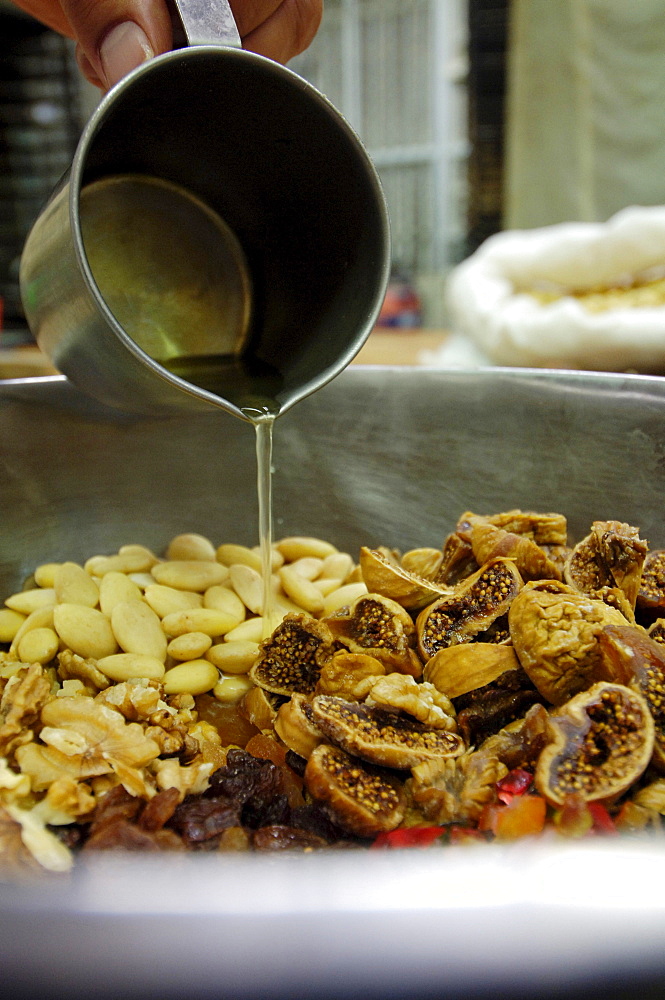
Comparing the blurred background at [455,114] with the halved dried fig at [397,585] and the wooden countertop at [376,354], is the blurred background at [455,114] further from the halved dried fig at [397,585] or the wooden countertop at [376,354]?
the halved dried fig at [397,585]

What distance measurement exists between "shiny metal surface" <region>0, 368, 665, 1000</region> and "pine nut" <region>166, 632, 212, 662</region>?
28 centimetres

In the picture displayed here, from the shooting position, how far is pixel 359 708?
2.18 ft

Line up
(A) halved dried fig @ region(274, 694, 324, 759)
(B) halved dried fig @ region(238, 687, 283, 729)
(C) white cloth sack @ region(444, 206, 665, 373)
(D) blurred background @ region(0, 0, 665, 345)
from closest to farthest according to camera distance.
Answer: (A) halved dried fig @ region(274, 694, 324, 759) → (B) halved dried fig @ region(238, 687, 283, 729) → (C) white cloth sack @ region(444, 206, 665, 373) → (D) blurred background @ region(0, 0, 665, 345)

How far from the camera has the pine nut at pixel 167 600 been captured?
924 mm

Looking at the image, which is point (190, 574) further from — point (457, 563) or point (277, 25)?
point (277, 25)

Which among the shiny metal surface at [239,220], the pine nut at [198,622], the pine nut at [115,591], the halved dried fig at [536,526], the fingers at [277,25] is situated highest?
the fingers at [277,25]

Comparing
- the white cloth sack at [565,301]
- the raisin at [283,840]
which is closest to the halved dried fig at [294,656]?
the raisin at [283,840]

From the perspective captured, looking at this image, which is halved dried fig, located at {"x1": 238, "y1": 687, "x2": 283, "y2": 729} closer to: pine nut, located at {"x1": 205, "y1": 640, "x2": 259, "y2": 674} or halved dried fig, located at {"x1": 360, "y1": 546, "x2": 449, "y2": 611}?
pine nut, located at {"x1": 205, "y1": 640, "x2": 259, "y2": 674}

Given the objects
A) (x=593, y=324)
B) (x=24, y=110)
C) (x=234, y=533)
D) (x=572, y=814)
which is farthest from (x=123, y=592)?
(x=24, y=110)

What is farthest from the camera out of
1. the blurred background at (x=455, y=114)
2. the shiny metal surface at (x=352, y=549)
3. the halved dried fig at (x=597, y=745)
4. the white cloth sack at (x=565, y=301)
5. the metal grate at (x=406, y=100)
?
the metal grate at (x=406, y=100)

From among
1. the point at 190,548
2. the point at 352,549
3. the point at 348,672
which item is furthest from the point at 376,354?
the point at 348,672

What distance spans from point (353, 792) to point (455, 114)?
4.51 m

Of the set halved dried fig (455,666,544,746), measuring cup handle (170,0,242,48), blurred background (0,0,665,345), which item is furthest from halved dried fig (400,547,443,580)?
blurred background (0,0,665,345)

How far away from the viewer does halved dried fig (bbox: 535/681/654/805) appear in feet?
1.77
